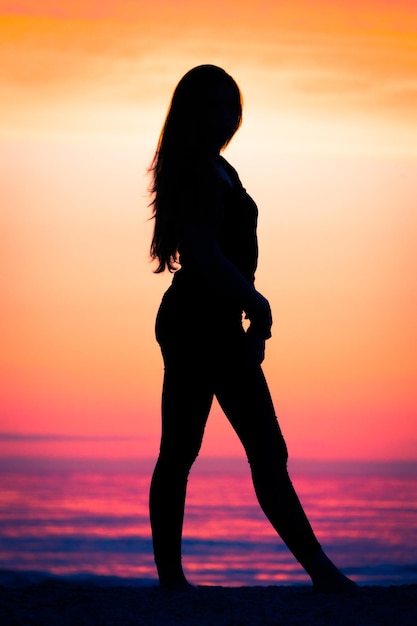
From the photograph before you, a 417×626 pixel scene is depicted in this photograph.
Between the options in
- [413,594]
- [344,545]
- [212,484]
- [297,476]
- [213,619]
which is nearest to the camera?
[213,619]

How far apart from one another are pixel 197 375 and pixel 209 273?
0.39 metres

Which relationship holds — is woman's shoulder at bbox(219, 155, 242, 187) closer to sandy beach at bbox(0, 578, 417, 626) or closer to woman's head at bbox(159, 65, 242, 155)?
woman's head at bbox(159, 65, 242, 155)

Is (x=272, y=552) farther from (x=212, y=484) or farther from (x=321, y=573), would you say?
(x=212, y=484)

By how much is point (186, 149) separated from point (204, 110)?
153 millimetres

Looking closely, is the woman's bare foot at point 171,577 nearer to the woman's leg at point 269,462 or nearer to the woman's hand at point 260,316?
the woman's leg at point 269,462

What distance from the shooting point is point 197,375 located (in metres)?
3.80

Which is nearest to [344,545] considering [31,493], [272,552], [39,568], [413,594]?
[272,552]

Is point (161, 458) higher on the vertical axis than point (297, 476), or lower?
lower

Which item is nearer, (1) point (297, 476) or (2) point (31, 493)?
(2) point (31, 493)

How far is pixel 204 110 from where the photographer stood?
379 cm

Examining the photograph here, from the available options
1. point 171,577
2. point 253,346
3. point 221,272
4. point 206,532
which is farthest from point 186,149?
point 206,532

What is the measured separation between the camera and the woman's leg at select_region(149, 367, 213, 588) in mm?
3830

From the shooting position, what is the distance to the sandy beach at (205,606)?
3445mm

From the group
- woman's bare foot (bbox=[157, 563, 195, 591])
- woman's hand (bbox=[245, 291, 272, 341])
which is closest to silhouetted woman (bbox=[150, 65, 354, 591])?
woman's hand (bbox=[245, 291, 272, 341])
